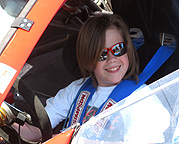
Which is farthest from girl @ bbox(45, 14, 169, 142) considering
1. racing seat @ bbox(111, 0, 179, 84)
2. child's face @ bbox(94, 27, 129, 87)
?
racing seat @ bbox(111, 0, 179, 84)

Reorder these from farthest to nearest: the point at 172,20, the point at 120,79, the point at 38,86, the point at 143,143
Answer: the point at 38,86 → the point at 120,79 → the point at 172,20 → the point at 143,143

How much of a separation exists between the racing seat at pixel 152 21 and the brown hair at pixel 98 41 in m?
0.09

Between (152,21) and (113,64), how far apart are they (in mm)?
317

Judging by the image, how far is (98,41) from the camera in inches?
53.5

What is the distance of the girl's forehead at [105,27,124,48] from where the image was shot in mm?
1358

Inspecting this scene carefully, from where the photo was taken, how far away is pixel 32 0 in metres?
0.90

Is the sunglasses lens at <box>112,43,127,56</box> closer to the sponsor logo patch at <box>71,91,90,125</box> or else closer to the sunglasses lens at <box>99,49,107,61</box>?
the sunglasses lens at <box>99,49,107,61</box>

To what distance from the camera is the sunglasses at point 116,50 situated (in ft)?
4.34

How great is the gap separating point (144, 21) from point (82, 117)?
2.05ft

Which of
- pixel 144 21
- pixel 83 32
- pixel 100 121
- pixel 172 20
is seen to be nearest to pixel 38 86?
pixel 83 32

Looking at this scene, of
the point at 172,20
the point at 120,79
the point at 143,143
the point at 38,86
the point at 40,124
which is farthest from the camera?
the point at 38,86

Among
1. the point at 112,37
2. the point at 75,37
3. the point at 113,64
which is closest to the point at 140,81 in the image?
the point at 113,64

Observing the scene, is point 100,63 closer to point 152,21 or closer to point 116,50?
point 116,50

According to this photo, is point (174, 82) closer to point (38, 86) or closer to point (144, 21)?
point (144, 21)
